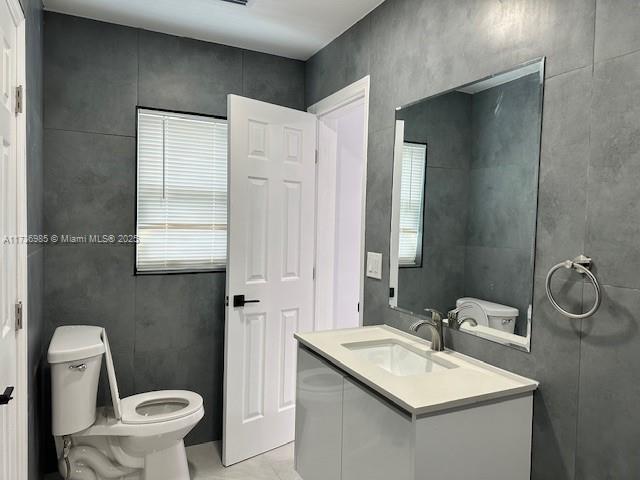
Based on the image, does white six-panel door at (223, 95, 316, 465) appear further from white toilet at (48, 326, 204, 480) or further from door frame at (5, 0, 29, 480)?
door frame at (5, 0, 29, 480)

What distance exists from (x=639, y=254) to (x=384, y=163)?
4.01ft

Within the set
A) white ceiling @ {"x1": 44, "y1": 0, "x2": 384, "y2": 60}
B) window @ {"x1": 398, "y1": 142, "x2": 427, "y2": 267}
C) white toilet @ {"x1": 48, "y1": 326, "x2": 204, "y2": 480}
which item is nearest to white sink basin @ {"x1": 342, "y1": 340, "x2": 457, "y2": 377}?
window @ {"x1": 398, "y1": 142, "x2": 427, "y2": 267}

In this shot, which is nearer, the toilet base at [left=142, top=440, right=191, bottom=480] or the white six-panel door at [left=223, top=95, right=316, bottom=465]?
the toilet base at [left=142, top=440, right=191, bottom=480]

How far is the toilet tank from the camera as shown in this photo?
1.99 m

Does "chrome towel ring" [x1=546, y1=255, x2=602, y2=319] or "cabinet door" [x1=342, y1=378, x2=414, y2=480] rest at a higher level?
"chrome towel ring" [x1=546, y1=255, x2=602, y2=319]

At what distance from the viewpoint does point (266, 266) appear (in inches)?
104

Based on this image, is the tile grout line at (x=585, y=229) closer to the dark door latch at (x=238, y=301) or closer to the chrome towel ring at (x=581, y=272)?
the chrome towel ring at (x=581, y=272)

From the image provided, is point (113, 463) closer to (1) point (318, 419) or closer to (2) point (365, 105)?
(1) point (318, 419)

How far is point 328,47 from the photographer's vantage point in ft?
8.80

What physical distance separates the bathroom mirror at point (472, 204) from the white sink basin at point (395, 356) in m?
0.17

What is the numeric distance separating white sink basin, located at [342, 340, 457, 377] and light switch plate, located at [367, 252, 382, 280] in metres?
0.40

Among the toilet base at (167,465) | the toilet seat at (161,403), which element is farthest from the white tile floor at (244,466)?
the toilet seat at (161,403)

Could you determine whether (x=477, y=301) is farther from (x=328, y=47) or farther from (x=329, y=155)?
(x=328, y=47)

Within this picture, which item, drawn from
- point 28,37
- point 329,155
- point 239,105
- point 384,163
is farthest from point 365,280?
point 28,37
